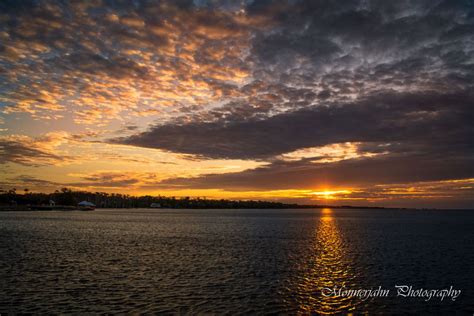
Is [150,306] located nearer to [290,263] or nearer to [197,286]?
[197,286]

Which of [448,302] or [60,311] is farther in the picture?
[448,302]

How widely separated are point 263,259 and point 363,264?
48.0 ft

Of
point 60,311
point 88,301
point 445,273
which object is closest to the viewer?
point 60,311

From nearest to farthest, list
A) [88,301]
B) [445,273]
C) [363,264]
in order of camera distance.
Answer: [88,301] < [445,273] < [363,264]

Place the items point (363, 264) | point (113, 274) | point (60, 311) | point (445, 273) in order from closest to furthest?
point (60, 311) → point (113, 274) → point (445, 273) → point (363, 264)

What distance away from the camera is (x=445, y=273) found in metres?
44.1

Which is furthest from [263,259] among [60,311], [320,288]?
[60,311]

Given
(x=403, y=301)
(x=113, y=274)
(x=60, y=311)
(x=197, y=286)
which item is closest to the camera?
(x=60, y=311)

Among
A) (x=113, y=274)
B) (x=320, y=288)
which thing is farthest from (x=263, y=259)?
(x=113, y=274)

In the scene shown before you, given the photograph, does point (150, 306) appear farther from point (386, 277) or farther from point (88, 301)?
point (386, 277)

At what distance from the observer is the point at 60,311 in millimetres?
27078

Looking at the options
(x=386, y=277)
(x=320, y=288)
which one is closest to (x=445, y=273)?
(x=386, y=277)

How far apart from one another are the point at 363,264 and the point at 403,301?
1993 cm

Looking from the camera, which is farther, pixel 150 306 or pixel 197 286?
pixel 197 286
